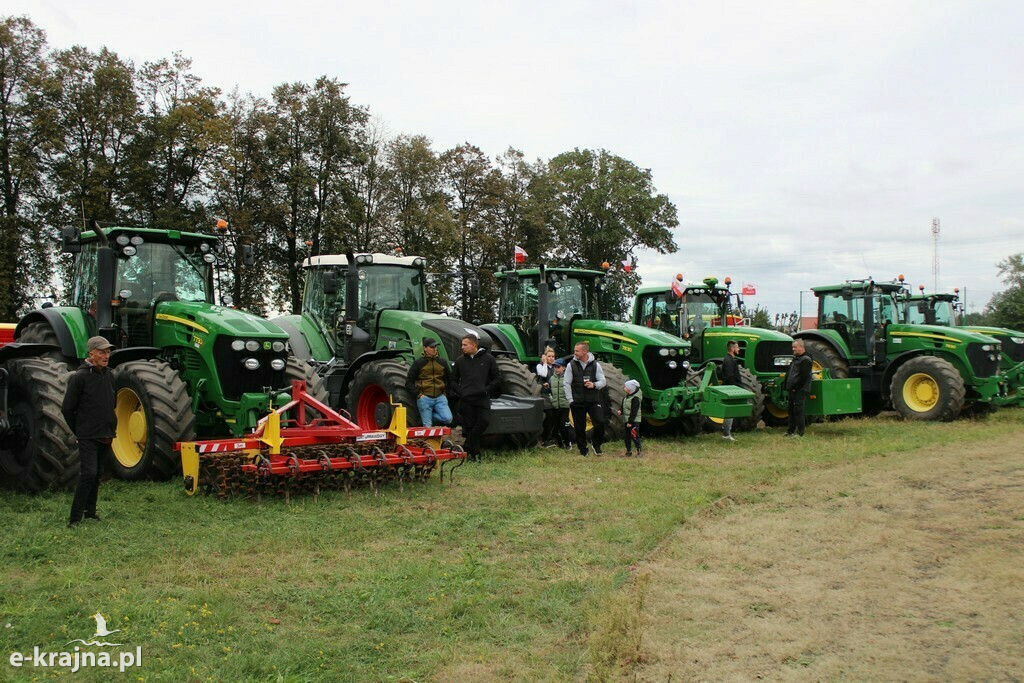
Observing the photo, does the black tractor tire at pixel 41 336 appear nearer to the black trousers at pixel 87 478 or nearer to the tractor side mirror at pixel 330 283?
the tractor side mirror at pixel 330 283

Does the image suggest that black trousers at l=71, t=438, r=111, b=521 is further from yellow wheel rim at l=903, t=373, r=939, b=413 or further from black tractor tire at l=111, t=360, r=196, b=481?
yellow wheel rim at l=903, t=373, r=939, b=413

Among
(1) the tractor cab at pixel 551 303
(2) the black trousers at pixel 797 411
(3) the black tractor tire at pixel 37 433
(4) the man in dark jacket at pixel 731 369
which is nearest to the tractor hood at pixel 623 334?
(1) the tractor cab at pixel 551 303

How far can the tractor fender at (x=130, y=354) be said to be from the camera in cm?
920

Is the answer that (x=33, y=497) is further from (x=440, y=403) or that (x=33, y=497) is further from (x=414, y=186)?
(x=414, y=186)

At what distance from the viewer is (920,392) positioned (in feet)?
50.7

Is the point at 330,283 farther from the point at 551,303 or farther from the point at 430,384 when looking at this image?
the point at 551,303

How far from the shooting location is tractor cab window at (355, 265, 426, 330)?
12.5 metres

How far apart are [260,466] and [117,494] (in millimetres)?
1544

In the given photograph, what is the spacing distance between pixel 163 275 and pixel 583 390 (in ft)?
17.5

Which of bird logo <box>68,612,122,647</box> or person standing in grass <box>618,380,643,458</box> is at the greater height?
person standing in grass <box>618,380,643,458</box>

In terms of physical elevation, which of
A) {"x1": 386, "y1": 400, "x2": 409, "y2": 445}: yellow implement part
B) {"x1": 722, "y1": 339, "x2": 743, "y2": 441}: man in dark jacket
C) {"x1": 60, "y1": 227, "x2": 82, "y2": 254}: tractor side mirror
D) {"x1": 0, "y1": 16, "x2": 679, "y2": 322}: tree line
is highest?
{"x1": 0, "y1": 16, "x2": 679, "y2": 322}: tree line

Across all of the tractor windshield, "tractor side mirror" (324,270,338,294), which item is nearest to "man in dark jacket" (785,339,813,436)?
"tractor side mirror" (324,270,338,294)

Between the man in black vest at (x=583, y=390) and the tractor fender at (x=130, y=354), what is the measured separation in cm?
499

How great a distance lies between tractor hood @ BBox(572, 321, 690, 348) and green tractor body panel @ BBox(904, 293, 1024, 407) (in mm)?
6883
